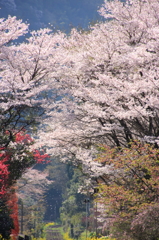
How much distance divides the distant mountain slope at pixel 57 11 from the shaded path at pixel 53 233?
88849mm

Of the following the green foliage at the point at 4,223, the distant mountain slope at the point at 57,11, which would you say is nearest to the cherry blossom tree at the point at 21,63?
the green foliage at the point at 4,223

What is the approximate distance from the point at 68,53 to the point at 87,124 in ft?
11.8

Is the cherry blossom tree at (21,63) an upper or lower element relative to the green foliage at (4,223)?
upper

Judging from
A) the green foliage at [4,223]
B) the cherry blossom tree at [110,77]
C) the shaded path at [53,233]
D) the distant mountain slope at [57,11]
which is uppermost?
the distant mountain slope at [57,11]

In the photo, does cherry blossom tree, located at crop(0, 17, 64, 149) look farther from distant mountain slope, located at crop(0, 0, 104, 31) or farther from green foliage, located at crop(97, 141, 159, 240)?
distant mountain slope, located at crop(0, 0, 104, 31)

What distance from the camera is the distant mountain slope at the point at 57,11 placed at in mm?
111938

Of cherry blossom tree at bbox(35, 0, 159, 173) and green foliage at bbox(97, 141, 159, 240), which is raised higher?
cherry blossom tree at bbox(35, 0, 159, 173)

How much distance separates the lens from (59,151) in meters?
13.9

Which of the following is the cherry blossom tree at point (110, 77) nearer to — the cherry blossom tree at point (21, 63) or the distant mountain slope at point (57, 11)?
the cherry blossom tree at point (21, 63)

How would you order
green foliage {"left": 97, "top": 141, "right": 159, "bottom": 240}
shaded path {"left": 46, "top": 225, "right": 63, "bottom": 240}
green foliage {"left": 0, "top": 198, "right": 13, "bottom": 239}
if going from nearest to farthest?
green foliage {"left": 97, "top": 141, "right": 159, "bottom": 240}
green foliage {"left": 0, "top": 198, "right": 13, "bottom": 239}
shaded path {"left": 46, "top": 225, "right": 63, "bottom": 240}

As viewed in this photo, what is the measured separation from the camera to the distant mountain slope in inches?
4407

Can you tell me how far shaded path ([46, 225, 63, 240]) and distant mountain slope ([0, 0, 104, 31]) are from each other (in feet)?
291

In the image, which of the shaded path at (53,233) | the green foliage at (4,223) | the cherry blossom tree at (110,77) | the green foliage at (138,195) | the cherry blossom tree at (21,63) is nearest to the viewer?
the green foliage at (138,195)

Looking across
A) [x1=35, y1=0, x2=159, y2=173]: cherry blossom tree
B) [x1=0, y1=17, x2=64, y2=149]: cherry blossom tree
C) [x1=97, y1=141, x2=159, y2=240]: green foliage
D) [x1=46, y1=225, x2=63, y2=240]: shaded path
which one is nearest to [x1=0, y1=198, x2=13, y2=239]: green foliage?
[x1=0, y1=17, x2=64, y2=149]: cherry blossom tree
